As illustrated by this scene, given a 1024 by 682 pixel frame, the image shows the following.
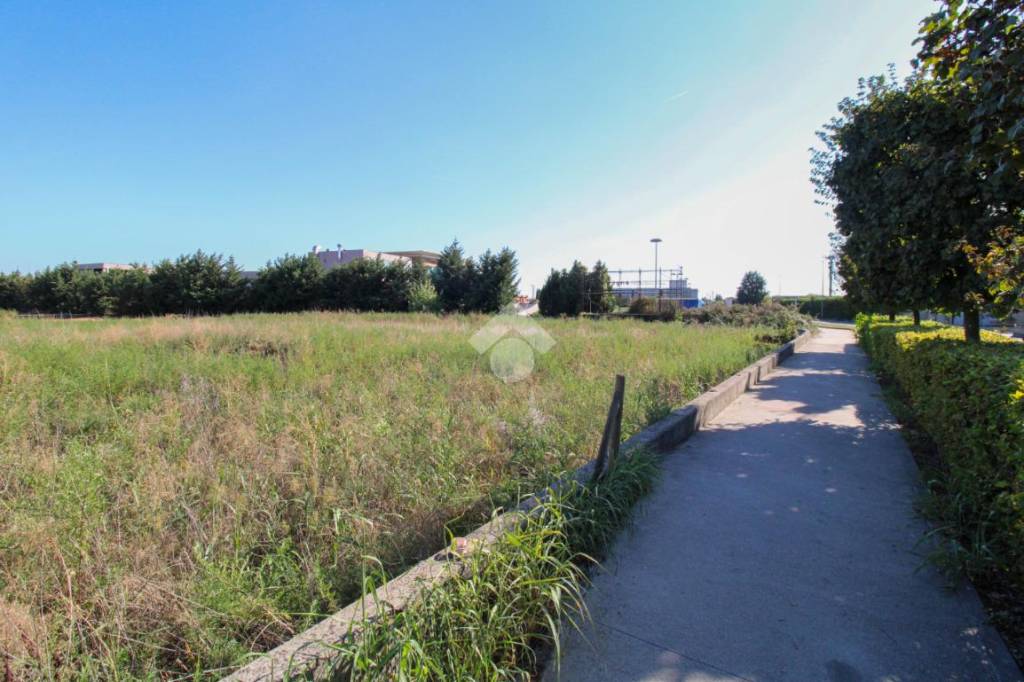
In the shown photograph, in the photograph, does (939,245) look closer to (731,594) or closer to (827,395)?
(827,395)

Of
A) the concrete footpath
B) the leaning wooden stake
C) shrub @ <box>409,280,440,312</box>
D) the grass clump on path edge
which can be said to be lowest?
the concrete footpath

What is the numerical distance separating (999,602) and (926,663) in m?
0.76

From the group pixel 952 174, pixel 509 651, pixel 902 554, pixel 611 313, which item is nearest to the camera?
pixel 509 651

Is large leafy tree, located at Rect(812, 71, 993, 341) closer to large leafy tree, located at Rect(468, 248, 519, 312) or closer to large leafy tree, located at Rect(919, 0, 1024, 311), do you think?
large leafy tree, located at Rect(919, 0, 1024, 311)

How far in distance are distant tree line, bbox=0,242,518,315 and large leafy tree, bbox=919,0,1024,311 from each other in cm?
2353

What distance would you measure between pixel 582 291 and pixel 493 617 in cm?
2642

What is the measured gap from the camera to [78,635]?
1.80 m

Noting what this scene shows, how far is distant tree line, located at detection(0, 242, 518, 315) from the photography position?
87.5ft

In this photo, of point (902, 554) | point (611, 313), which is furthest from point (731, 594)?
point (611, 313)

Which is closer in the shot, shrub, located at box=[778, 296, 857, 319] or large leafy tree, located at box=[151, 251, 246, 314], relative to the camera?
large leafy tree, located at box=[151, 251, 246, 314]

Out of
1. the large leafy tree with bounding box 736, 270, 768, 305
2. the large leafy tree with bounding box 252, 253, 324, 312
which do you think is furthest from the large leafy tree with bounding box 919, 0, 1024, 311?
the large leafy tree with bounding box 736, 270, 768, 305

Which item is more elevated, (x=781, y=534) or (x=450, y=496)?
(x=450, y=496)

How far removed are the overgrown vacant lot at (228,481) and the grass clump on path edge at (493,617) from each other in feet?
1.71

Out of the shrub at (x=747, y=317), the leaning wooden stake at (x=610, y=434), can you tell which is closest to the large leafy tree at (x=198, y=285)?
the shrub at (x=747, y=317)
